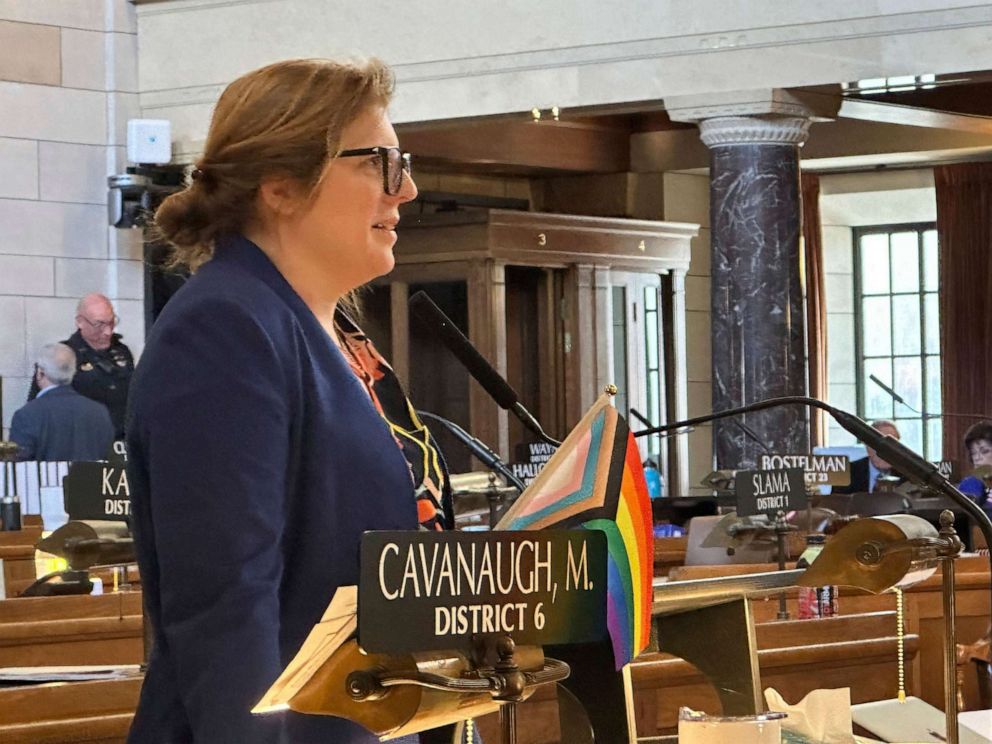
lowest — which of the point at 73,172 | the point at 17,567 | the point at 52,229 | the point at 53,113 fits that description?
the point at 17,567

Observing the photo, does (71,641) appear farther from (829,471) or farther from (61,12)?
(61,12)

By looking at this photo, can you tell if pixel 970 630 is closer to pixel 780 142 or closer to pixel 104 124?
pixel 780 142

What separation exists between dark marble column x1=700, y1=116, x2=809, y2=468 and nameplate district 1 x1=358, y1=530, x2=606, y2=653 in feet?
26.9

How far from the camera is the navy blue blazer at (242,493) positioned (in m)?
1.46

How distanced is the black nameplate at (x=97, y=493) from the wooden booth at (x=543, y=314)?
9435 mm

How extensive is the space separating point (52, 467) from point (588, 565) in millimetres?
8544

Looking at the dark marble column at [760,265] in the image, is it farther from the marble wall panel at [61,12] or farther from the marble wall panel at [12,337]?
the marble wall panel at [12,337]

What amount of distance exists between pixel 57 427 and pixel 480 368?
785 centimetres

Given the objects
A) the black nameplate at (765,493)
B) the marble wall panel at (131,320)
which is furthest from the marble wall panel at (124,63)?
the black nameplate at (765,493)

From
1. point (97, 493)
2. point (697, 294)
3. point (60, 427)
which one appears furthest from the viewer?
point (697, 294)

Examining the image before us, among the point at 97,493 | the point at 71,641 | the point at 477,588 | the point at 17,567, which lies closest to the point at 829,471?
the point at 17,567

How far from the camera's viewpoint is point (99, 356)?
Result: 10.0 metres

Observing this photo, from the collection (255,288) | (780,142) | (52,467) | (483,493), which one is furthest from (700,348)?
(255,288)

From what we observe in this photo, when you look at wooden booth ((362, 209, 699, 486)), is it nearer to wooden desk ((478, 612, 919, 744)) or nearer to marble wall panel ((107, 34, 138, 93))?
marble wall panel ((107, 34, 138, 93))
